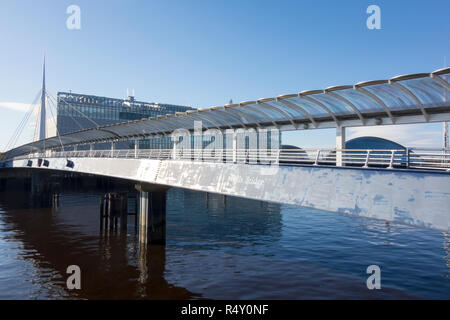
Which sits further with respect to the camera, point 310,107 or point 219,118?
point 219,118

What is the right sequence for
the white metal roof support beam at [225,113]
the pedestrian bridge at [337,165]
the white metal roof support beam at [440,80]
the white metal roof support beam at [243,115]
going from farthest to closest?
1. the white metal roof support beam at [225,113]
2. the white metal roof support beam at [243,115]
3. the white metal roof support beam at [440,80]
4. the pedestrian bridge at [337,165]

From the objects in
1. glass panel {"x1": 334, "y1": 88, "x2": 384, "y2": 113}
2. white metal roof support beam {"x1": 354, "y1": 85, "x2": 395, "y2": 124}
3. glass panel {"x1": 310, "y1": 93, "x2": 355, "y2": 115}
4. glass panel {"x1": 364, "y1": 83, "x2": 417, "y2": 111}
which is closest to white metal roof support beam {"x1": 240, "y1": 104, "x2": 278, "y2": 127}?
glass panel {"x1": 310, "y1": 93, "x2": 355, "y2": 115}

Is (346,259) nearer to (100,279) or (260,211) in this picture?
(100,279)

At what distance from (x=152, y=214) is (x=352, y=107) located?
55.5ft

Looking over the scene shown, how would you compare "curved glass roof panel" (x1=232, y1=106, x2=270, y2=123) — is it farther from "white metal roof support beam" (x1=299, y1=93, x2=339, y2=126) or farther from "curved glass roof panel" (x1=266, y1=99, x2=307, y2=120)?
"white metal roof support beam" (x1=299, y1=93, x2=339, y2=126)

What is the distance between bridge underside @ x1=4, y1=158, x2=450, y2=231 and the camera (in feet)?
30.1

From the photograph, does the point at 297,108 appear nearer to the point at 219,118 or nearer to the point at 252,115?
the point at 252,115

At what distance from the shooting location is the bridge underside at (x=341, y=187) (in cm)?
919

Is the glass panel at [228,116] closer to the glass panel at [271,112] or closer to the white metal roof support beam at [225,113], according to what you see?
the white metal roof support beam at [225,113]

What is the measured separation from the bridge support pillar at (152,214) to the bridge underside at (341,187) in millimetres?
7061

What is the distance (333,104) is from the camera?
15688 mm

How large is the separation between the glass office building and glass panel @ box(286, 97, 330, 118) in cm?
6710

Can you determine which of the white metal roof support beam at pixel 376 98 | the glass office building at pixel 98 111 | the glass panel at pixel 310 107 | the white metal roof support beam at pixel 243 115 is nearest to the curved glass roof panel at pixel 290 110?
the glass panel at pixel 310 107

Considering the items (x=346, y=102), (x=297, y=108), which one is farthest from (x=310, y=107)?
(x=346, y=102)
